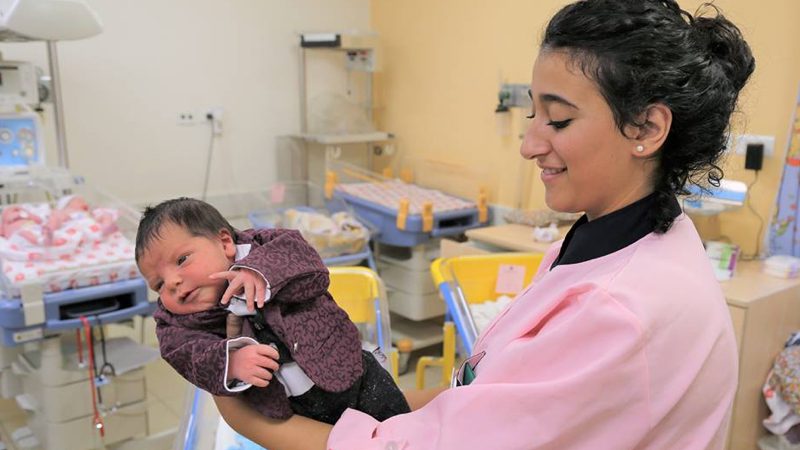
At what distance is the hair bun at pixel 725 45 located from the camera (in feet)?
3.00

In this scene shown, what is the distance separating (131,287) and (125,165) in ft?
5.32

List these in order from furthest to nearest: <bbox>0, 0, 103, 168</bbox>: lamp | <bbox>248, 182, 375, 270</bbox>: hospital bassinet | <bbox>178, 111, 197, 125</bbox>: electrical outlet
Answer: <bbox>178, 111, 197, 125</bbox>: electrical outlet
<bbox>248, 182, 375, 270</bbox>: hospital bassinet
<bbox>0, 0, 103, 168</bbox>: lamp

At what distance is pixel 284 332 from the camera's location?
116cm

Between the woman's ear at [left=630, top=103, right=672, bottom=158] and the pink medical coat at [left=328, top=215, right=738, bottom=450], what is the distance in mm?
119

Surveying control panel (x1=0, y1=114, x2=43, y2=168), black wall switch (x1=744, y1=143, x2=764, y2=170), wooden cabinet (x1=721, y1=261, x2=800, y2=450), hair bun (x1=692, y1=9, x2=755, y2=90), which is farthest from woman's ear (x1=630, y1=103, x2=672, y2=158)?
control panel (x1=0, y1=114, x2=43, y2=168)

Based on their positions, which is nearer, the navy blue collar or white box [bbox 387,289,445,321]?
the navy blue collar

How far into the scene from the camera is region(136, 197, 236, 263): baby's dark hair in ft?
4.05

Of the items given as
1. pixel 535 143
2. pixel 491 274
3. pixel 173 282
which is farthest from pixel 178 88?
pixel 535 143

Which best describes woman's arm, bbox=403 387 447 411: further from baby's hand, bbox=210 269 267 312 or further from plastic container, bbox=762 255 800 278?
plastic container, bbox=762 255 800 278

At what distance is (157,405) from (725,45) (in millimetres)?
2987

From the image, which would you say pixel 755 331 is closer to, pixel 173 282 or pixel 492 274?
pixel 492 274

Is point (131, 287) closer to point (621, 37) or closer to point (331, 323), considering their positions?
point (331, 323)

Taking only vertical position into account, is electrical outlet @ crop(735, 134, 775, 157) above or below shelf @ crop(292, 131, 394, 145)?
above

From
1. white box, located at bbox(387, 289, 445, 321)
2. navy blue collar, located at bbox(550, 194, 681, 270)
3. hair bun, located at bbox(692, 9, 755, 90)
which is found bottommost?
white box, located at bbox(387, 289, 445, 321)
